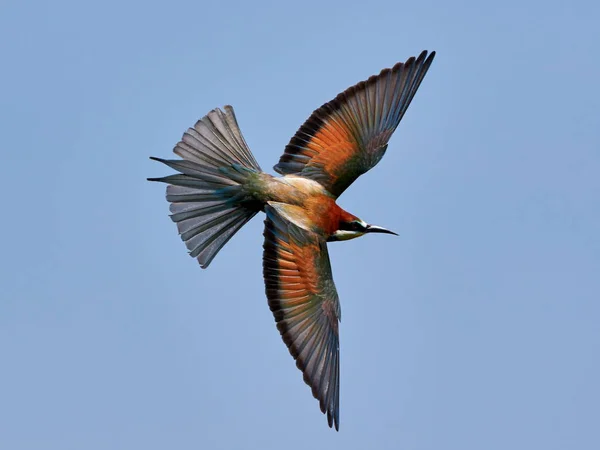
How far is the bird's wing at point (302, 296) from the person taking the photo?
855 centimetres

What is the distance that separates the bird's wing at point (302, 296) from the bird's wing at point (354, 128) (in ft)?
1.79

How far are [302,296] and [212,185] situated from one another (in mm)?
1016

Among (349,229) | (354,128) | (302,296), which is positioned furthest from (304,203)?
(354,128)

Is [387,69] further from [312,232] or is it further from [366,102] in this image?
[312,232]

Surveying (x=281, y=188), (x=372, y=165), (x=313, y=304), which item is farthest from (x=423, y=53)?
(x=313, y=304)

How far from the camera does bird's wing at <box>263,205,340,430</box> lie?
28.0ft

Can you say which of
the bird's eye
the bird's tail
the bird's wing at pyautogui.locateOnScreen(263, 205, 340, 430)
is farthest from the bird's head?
the bird's tail

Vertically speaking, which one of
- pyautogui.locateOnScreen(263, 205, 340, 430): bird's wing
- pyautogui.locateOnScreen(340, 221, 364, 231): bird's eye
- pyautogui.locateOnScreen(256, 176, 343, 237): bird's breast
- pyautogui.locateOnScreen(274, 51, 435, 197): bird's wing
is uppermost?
pyautogui.locateOnScreen(274, 51, 435, 197): bird's wing

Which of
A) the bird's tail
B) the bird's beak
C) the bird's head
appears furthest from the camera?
the bird's beak

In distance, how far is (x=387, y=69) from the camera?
29.6ft

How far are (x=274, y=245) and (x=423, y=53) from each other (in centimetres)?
178

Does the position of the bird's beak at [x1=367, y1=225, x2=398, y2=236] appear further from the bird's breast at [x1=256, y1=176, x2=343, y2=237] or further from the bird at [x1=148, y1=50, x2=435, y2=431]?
the bird's breast at [x1=256, y1=176, x2=343, y2=237]

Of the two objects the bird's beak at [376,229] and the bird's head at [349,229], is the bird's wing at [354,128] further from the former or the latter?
the bird's beak at [376,229]

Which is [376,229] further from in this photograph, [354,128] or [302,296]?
[302,296]
